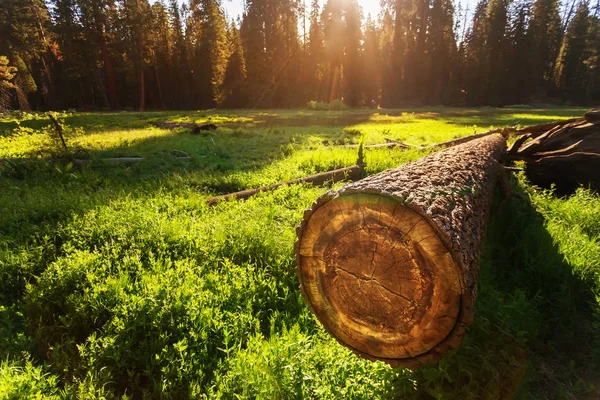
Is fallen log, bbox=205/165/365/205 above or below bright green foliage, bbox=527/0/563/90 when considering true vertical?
below

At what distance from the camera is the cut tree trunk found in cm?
190

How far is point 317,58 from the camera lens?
141ft

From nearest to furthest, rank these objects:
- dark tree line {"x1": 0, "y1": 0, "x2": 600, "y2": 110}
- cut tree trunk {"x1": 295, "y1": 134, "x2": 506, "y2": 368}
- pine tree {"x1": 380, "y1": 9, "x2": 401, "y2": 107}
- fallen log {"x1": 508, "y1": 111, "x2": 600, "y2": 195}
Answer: cut tree trunk {"x1": 295, "y1": 134, "x2": 506, "y2": 368} → fallen log {"x1": 508, "y1": 111, "x2": 600, "y2": 195} → dark tree line {"x1": 0, "y1": 0, "x2": 600, "y2": 110} → pine tree {"x1": 380, "y1": 9, "x2": 401, "y2": 107}

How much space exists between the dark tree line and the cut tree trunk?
41816 mm

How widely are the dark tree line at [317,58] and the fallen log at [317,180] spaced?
36999 mm

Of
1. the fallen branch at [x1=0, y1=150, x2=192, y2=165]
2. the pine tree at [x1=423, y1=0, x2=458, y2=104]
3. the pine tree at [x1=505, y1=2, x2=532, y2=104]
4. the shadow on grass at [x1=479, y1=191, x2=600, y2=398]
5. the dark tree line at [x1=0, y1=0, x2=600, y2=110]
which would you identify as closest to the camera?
the shadow on grass at [x1=479, y1=191, x2=600, y2=398]

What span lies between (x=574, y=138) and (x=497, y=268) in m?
4.85

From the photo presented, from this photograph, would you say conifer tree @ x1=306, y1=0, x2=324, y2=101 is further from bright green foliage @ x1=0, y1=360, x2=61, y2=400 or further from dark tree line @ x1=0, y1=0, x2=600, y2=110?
bright green foliage @ x1=0, y1=360, x2=61, y2=400

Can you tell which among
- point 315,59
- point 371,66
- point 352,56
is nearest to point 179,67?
point 315,59

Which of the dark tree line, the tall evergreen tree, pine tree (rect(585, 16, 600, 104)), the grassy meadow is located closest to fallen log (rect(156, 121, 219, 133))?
the grassy meadow

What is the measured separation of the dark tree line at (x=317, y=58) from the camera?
37875mm

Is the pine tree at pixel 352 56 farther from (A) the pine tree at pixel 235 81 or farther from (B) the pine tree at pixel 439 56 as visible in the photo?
(A) the pine tree at pixel 235 81

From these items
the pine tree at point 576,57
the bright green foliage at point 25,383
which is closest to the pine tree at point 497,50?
the pine tree at point 576,57

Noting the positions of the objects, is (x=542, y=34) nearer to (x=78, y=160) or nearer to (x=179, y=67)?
(x=179, y=67)
